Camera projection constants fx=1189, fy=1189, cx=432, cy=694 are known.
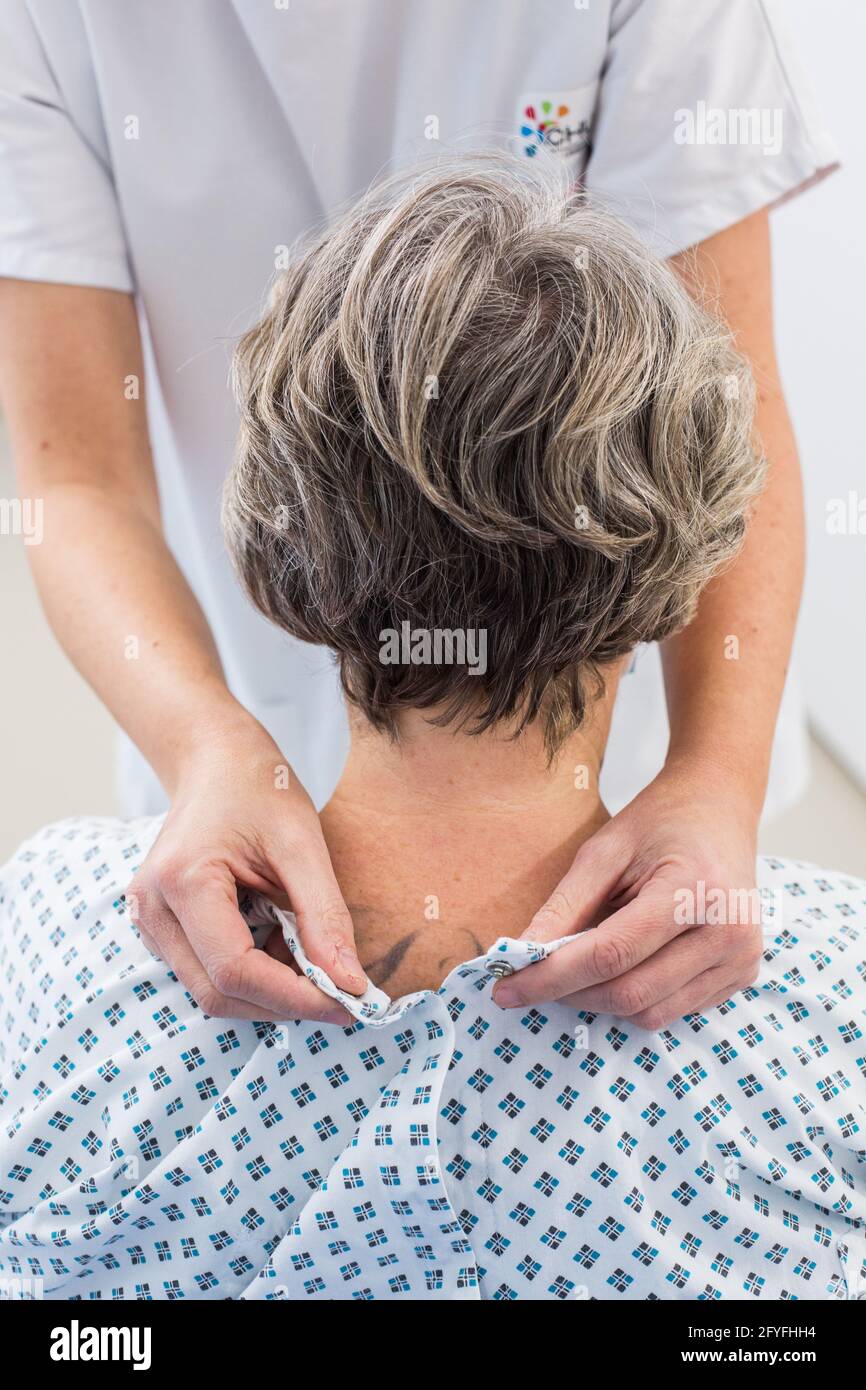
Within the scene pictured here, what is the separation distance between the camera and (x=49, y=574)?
3.93 feet

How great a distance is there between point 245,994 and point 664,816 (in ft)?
1.12

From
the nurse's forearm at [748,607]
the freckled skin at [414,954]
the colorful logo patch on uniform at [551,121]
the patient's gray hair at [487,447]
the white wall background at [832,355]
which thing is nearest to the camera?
the patient's gray hair at [487,447]

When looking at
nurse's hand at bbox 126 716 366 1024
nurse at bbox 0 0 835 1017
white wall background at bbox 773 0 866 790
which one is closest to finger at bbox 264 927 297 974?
nurse's hand at bbox 126 716 366 1024

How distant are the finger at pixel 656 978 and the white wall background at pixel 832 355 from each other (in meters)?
1.81

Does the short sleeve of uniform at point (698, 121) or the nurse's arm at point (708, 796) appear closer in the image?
the nurse's arm at point (708, 796)

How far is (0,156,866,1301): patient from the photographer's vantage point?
81cm

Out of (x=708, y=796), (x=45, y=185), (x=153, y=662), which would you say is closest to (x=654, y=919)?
(x=708, y=796)

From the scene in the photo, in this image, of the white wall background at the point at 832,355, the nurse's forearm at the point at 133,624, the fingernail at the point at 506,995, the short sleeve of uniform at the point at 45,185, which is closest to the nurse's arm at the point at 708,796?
the fingernail at the point at 506,995

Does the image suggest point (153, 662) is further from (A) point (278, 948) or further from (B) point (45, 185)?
(B) point (45, 185)

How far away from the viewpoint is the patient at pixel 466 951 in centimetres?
81

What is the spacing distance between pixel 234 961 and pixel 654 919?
0.29 m

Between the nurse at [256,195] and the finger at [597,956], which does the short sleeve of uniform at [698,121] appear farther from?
the finger at [597,956]

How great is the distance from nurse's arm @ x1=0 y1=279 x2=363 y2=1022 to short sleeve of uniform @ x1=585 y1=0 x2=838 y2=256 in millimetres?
531

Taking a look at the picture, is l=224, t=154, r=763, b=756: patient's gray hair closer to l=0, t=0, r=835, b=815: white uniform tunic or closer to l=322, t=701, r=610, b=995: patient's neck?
l=322, t=701, r=610, b=995: patient's neck
